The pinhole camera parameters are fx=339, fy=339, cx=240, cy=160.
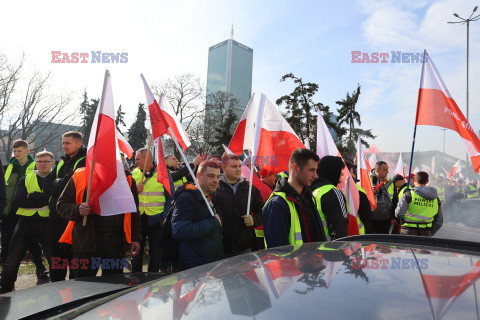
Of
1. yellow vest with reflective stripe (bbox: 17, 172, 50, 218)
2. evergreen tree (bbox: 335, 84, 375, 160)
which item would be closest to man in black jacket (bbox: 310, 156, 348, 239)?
yellow vest with reflective stripe (bbox: 17, 172, 50, 218)

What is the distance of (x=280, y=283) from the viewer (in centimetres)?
133

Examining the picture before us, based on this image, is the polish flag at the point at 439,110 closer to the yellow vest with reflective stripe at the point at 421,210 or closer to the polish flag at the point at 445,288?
the yellow vest with reflective stripe at the point at 421,210

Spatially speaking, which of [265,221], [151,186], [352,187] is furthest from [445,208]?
[265,221]

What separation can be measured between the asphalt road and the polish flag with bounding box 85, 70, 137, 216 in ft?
36.3

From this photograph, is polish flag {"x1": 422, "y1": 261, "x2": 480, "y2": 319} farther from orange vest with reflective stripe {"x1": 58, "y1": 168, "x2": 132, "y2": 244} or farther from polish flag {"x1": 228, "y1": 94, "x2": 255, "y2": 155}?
polish flag {"x1": 228, "y1": 94, "x2": 255, "y2": 155}

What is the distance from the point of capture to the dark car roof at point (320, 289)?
3.52 feet

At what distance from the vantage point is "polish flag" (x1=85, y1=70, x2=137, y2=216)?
12.1ft

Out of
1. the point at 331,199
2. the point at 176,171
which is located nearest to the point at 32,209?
the point at 176,171

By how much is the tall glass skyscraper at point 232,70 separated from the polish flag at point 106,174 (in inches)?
3383

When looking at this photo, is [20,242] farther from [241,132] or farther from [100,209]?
[241,132]

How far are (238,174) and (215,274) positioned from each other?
2809 millimetres

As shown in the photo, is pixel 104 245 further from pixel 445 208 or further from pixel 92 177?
pixel 445 208

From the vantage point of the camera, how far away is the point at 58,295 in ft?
6.76

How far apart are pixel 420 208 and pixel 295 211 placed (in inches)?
165
